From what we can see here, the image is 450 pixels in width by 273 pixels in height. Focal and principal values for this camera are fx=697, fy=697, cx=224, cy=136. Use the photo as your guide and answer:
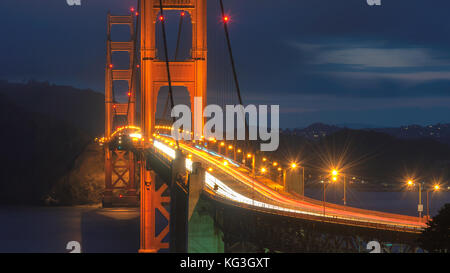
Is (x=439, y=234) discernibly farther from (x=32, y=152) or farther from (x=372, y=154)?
(x=372, y=154)

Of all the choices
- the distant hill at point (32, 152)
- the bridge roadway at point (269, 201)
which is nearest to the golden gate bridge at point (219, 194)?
the bridge roadway at point (269, 201)

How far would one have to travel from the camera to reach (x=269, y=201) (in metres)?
28.1

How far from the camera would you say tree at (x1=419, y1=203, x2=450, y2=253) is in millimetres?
15414

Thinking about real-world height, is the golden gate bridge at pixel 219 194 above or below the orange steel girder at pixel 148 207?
above

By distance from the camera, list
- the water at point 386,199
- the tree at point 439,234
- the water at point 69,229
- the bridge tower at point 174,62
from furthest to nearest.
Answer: the water at point 386,199, the water at point 69,229, the bridge tower at point 174,62, the tree at point 439,234

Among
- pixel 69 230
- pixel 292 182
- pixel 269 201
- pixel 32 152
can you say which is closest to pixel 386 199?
pixel 69 230

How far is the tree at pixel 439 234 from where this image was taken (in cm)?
1541

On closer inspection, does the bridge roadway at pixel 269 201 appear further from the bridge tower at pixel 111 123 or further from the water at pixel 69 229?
the bridge tower at pixel 111 123

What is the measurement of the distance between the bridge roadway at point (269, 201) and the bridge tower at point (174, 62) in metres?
3.67

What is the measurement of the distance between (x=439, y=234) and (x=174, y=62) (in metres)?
32.4

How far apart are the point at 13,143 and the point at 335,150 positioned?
6701cm

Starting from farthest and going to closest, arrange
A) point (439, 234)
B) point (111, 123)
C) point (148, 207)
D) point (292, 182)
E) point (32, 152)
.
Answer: point (32, 152) < point (111, 123) < point (148, 207) < point (292, 182) < point (439, 234)

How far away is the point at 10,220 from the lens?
271ft

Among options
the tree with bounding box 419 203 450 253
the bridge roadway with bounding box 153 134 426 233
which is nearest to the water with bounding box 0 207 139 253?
the bridge roadway with bounding box 153 134 426 233
